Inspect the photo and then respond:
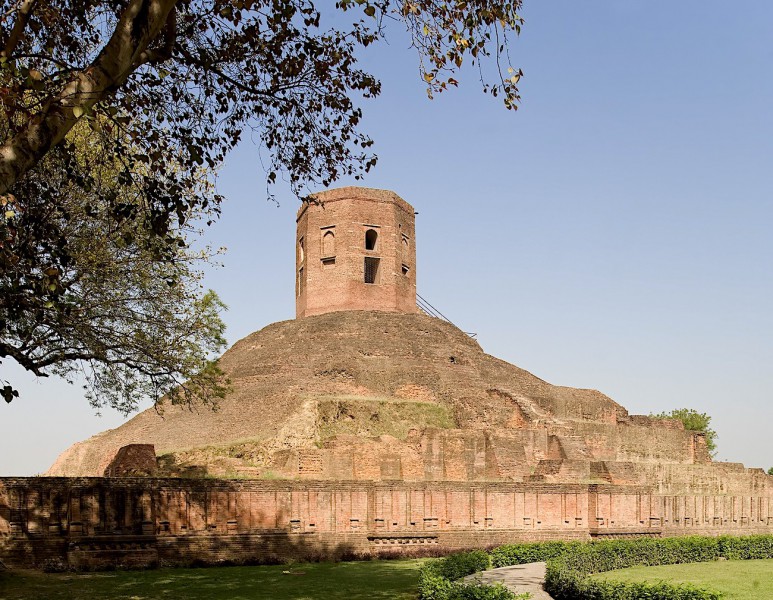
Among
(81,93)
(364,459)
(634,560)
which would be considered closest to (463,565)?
(634,560)

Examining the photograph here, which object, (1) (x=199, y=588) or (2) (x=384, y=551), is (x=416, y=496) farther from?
(1) (x=199, y=588)

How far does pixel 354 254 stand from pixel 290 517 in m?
19.4

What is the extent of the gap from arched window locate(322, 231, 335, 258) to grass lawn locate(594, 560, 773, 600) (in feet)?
76.9

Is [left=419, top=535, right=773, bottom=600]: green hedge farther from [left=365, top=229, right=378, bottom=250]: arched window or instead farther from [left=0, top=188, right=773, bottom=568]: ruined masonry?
[left=365, top=229, right=378, bottom=250]: arched window

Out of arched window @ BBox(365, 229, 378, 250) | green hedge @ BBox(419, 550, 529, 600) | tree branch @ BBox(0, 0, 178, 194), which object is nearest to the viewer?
tree branch @ BBox(0, 0, 178, 194)

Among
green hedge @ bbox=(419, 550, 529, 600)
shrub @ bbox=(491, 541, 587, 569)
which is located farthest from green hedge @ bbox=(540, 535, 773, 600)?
green hedge @ bbox=(419, 550, 529, 600)

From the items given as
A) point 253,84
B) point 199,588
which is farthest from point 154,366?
point 253,84

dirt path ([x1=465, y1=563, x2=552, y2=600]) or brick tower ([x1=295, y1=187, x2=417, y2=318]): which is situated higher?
brick tower ([x1=295, y1=187, x2=417, y2=318])

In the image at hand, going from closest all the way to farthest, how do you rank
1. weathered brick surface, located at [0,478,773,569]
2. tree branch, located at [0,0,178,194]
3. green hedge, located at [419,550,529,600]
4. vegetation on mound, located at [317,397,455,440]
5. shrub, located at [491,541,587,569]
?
tree branch, located at [0,0,178,194] → green hedge, located at [419,550,529,600] → shrub, located at [491,541,587,569] → weathered brick surface, located at [0,478,773,569] → vegetation on mound, located at [317,397,455,440]

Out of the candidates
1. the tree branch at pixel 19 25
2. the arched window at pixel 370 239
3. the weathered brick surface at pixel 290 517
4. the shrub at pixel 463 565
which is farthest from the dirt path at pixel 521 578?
the arched window at pixel 370 239

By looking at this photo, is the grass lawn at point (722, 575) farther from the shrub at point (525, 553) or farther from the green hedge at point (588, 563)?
the shrub at point (525, 553)

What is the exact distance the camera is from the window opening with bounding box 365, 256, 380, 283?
131ft

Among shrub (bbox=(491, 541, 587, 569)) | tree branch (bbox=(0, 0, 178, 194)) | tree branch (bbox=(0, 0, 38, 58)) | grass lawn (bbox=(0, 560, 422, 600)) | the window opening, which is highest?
the window opening

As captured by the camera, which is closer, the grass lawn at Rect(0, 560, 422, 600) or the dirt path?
the dirt path
